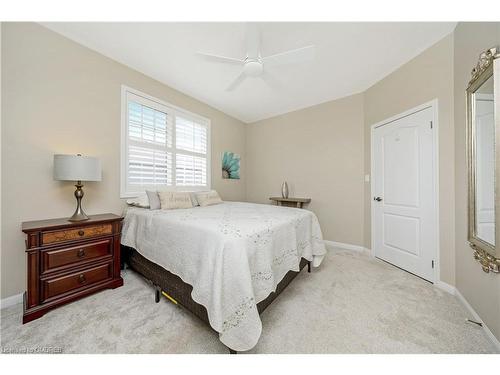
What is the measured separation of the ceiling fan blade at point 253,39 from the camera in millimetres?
1658

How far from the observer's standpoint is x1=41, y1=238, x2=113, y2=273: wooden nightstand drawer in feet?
5.07

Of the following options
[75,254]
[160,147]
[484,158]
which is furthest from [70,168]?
[484,158]

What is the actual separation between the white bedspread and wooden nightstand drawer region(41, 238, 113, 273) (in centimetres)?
31

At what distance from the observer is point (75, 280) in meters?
1.68

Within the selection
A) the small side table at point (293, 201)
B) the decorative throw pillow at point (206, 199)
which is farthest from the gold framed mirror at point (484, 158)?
the decorative throw pillow at point (206, 199)

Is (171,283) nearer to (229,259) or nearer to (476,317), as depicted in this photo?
(229,259)

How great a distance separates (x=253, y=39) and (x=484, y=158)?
221cm

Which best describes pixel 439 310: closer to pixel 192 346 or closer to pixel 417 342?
pixel 417 342

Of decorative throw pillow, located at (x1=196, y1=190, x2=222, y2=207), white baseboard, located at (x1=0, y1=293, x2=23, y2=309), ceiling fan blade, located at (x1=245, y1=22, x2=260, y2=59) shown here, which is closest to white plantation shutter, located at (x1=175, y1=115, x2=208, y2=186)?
decorative throw pillow, located at (x1=196, y1=190, x2=222, y2=207)

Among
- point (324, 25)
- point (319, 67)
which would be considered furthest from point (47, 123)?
point (319, 67)

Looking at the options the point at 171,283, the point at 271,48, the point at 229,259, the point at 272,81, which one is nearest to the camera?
the point at 229,259

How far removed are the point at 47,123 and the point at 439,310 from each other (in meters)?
4.23

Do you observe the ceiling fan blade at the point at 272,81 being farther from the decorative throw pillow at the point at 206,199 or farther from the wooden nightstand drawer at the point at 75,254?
the wooden nightstand drawer at the point at 75,254

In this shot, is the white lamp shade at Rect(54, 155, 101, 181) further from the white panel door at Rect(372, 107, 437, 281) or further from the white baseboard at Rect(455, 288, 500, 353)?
the white panel door at Rect(372, 107, 437, 281)
